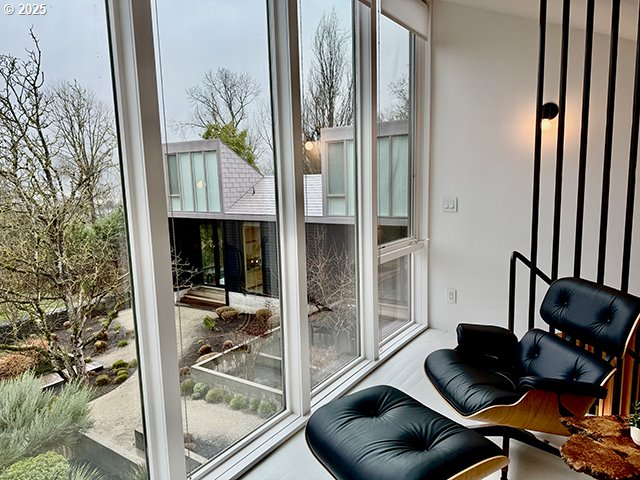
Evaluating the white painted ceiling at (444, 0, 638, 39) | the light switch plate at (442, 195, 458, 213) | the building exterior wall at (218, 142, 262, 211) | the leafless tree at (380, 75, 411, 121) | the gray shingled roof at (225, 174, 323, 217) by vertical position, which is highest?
the white painted ceiling at (444, 0, 638, 39)

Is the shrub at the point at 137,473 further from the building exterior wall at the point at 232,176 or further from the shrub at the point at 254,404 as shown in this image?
the building exterior wall at the point at 232,176

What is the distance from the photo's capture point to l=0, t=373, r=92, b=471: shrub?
123 centimetres

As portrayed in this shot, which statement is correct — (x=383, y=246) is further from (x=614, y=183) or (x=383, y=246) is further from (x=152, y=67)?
(x=152, y=67)

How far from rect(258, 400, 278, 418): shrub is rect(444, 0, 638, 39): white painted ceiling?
2.85 meters

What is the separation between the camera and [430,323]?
3.81 metres

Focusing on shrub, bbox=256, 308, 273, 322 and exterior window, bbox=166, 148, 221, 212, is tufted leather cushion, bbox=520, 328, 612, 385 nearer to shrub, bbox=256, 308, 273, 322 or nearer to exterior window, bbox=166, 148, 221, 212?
shrub, bbox=256, 308, 273, 322

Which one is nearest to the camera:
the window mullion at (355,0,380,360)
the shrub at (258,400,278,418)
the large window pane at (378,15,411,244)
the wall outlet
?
the shrub at (258,400,278,418)

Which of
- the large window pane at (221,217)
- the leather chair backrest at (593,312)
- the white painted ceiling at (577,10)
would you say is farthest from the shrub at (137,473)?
the white painted ceiling at (577,10)

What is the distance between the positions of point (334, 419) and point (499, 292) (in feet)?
7.35

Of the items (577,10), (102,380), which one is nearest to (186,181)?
(102,380)

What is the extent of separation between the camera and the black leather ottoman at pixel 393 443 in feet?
4.54

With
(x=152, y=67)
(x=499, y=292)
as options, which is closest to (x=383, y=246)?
(x=499, y=292)

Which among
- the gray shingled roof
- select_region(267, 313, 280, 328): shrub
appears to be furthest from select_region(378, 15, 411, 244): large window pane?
select_region(267, 313, 280, 328): shrub

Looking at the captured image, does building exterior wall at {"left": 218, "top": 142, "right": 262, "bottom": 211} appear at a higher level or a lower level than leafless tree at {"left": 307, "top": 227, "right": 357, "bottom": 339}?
higher
